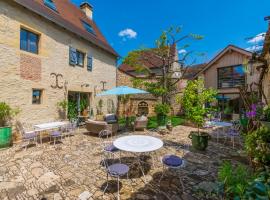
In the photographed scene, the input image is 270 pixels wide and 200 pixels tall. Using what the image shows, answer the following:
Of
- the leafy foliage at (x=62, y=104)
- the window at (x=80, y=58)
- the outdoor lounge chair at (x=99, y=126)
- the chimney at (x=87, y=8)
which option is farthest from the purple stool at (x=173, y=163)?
the chimney at (x=87, y=8)

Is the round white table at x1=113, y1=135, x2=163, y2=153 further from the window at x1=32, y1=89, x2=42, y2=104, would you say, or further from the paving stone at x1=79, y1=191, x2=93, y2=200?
the window at x1=32, y1=89, x2=42, y2=104

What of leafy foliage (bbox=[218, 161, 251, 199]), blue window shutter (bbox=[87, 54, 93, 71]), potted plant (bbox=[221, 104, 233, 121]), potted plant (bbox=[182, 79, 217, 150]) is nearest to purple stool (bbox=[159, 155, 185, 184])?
leafy foliage (bbox=[218, 161, 251, 199])

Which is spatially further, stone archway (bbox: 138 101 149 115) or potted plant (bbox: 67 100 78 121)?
stone archway (bbox: 138 101 149 115)

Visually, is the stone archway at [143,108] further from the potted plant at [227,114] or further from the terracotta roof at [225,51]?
the terracotta roof at [225,51]

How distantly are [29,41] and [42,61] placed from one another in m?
1.08

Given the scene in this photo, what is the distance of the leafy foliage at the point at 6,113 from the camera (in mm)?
6552

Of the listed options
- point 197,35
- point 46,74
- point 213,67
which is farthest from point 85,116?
point 213,67

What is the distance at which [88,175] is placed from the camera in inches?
169

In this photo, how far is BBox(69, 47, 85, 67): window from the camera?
10.3m

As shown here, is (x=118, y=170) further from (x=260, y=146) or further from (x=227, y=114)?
(x=227, y=114)

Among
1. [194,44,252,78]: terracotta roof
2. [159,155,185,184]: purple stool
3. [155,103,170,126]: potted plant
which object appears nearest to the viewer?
[159,155,185,184]: purple stool

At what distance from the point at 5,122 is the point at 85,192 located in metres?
5.72

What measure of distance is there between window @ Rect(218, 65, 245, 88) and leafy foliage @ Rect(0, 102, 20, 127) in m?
17.8

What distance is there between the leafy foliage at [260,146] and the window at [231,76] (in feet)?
50.1
